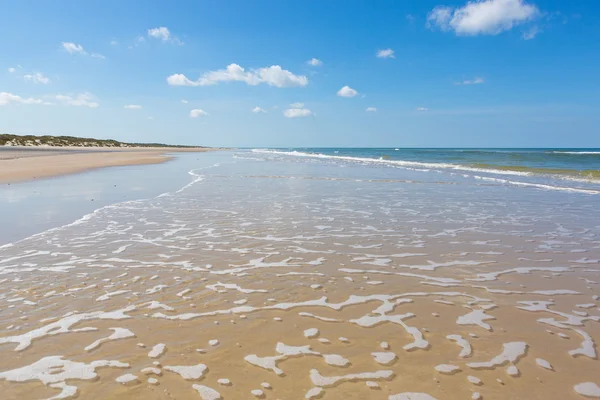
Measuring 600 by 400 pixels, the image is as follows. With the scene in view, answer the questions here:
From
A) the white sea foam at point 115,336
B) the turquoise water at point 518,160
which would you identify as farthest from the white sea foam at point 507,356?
the turquoise water at point 518,160

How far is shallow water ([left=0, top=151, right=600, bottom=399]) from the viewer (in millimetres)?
3455

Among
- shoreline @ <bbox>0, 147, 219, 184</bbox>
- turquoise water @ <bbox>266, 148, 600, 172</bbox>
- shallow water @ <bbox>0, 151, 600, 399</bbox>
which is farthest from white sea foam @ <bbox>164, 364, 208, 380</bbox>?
turquoise water @ <bbox>266, 148, 600, 172</bbox>

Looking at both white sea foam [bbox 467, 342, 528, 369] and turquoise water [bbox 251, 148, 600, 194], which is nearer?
white sea foam [bbox 467, 342, 528, 369]

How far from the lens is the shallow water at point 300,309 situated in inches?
136

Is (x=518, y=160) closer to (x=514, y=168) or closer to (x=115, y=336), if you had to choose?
(x=514, y=168)

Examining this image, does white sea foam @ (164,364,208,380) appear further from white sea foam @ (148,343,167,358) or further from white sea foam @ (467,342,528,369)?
white sea foam @ (467,342,528,369)

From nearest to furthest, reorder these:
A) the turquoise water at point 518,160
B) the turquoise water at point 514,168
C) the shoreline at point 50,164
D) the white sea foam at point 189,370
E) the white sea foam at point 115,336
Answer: the white sea foam at point 189,370 → the white sea foam at point 115,336 → the shoreline at point 50,164 → the turquoise water at point 514,168 → the turquoise water at point 518,160

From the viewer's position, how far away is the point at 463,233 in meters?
9.45

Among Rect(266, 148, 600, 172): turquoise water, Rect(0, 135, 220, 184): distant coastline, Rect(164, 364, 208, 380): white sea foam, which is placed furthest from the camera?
Rect(266, 148, 600, 172): turquoise water

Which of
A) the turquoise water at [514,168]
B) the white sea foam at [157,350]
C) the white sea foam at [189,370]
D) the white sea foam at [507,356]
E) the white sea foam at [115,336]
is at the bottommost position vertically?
the white sea foam at [507,356]

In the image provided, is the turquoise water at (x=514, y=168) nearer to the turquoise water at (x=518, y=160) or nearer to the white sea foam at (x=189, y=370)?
the turquoise water at (x=518, y=160)

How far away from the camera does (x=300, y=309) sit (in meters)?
4.96

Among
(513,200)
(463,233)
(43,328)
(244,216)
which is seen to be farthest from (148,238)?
(513,200)

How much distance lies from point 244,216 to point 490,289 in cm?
701
